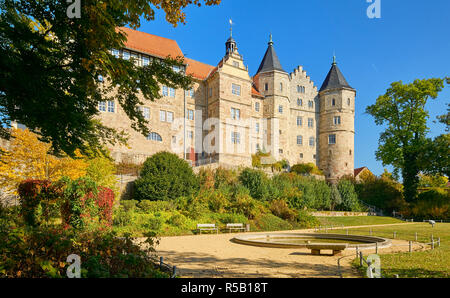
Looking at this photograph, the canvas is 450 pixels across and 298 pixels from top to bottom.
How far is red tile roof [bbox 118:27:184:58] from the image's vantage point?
34.3 m

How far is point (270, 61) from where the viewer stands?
43.9 metres

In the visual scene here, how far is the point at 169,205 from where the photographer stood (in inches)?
839

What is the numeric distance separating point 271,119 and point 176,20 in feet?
123

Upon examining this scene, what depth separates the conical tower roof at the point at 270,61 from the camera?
43.3 m

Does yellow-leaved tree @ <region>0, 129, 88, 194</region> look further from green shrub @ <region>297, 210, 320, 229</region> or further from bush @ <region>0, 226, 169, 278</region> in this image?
green shrub @ <region>297, 210, 320, 229</region>

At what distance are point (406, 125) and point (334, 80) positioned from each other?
50.6 ft

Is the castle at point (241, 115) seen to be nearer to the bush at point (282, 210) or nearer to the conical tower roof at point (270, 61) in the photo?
the conical tower roof at point (270, 61)

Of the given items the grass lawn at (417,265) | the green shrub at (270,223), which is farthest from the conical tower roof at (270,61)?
the grass lawn at (417,265)

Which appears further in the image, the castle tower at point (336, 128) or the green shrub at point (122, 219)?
the castle tower at point (336, 128)

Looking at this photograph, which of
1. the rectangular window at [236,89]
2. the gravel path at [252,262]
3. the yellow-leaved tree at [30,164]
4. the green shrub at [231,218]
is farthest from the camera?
the rectangular window at [236,89]

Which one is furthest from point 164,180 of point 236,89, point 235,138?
point 236,89

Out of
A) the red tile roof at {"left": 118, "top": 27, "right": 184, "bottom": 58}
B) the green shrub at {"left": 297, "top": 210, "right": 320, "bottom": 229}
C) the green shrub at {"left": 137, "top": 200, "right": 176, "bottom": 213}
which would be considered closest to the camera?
the green shrub at {"left": 137, "top": 200, "right": 176, "bottom": 213}

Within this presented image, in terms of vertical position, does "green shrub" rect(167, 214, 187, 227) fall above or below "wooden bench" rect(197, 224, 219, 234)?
above

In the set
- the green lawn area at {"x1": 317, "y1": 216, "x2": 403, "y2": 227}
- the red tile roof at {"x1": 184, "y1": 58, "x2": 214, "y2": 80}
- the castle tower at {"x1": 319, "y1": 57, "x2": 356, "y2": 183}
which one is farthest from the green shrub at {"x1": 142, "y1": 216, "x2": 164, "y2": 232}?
the castle tower at {"x1": 319, "y1": 57, "x2": 356, "y2": 183}
